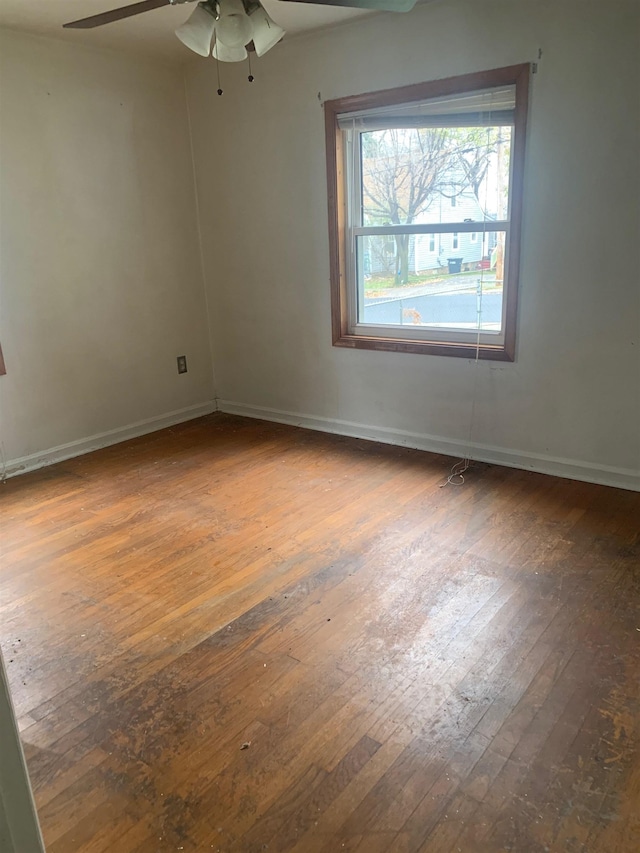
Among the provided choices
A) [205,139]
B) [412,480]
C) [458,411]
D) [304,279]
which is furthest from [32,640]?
[205,139]

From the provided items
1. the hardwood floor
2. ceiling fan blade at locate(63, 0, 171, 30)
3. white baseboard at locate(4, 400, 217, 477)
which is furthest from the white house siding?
white baseboard at locate(4, 400, 217, 477)

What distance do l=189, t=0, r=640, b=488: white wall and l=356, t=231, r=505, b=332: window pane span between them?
216 millimetres

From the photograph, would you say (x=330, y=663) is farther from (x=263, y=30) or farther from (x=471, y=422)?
(x=263, y=30)

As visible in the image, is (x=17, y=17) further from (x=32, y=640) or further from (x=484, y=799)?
(x=484, y=799)

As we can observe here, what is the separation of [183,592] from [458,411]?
6.45ft

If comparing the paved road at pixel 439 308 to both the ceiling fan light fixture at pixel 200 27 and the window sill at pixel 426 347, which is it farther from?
the ceiling fan light fixture at pixel 200 27

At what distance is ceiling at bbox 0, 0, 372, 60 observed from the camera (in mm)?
3020

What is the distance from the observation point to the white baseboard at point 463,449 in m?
3.18

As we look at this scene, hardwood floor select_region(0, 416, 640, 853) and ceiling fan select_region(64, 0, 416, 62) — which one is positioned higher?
ceiling fan select_region(64, 0, 416, 62)

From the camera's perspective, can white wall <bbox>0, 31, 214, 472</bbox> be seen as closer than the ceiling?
No

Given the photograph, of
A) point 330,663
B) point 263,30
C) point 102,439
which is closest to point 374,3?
point 263,30

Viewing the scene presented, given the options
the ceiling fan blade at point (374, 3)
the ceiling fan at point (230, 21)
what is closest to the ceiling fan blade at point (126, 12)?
the ceiling fan at point (230, 21)

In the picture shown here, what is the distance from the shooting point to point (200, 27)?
6.93 feet

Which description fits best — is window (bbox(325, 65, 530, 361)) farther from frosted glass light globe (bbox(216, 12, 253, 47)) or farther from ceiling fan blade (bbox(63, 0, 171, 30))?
ceiling fan blade (bbox(63, 0, 171, 30))
